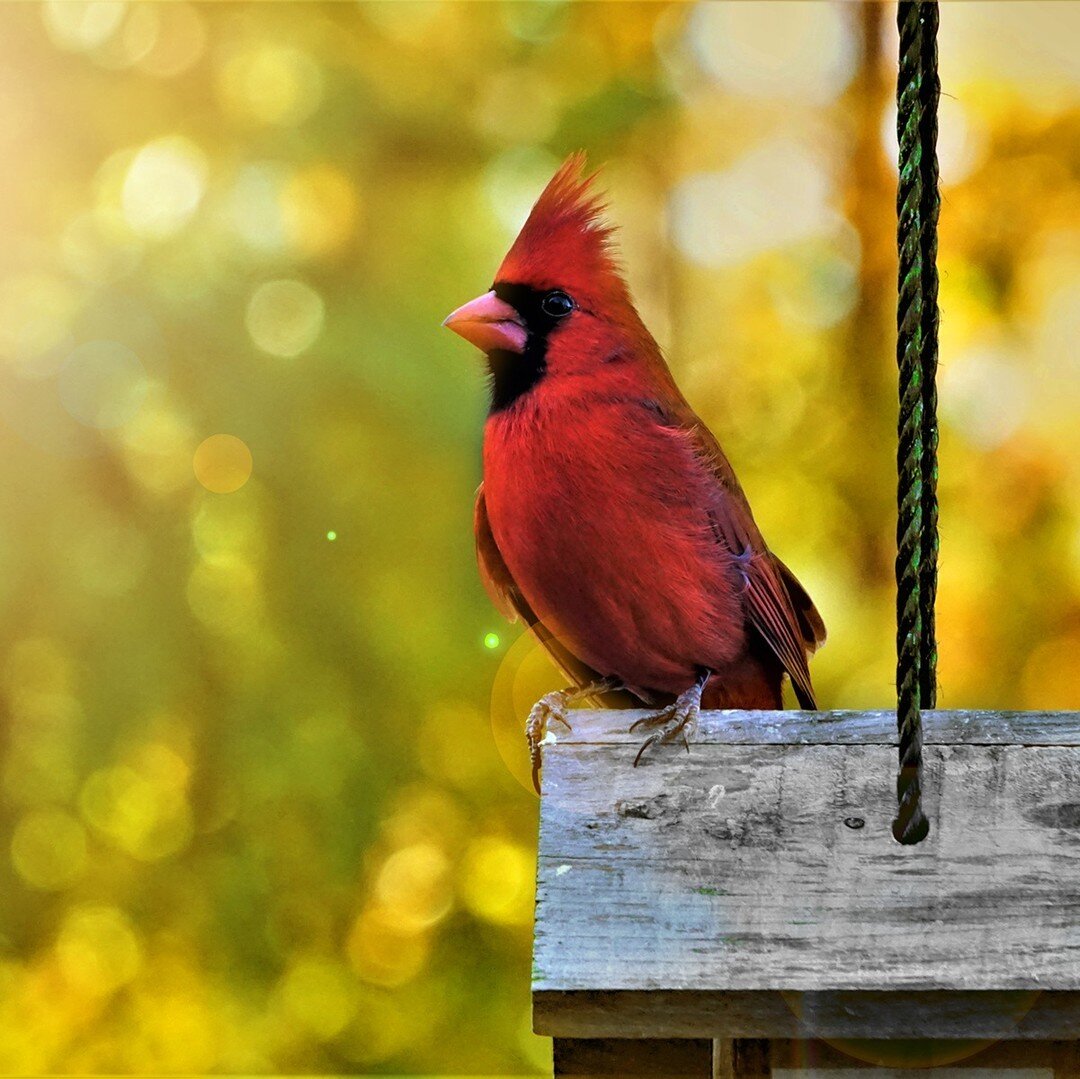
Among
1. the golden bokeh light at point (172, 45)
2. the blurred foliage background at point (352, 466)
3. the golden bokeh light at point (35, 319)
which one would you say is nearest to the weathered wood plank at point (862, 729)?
the blurred foliage background at point (352, 466)

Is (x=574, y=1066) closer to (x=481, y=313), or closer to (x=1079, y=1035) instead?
(x=1079, y=1035)

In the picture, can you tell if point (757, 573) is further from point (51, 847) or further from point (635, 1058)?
point (51, 847)

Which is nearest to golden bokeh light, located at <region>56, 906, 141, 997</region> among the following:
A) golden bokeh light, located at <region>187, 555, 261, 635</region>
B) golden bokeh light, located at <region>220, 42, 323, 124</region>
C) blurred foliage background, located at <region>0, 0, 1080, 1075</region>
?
blurred foliage background, located at <region>0, 0, 1080, 1075</region>

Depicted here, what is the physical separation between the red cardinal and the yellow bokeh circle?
8.14 feet

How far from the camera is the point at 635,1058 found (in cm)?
124

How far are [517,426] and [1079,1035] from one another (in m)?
0.98

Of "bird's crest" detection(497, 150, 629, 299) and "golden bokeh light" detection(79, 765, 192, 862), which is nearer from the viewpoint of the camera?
"bird's crest" detection(497, 150, 629, 299)

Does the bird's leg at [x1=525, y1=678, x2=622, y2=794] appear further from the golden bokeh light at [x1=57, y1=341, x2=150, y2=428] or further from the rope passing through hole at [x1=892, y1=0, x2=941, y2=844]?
the golden bokeh light at [x1=57, y1=341, x2=150, y2=428]

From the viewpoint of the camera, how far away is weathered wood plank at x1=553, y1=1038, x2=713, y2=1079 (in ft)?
4.02

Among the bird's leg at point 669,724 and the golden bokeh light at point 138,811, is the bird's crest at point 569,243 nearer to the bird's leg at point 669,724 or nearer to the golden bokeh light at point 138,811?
the bird's leg at point 669,724

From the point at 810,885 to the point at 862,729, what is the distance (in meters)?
0.14

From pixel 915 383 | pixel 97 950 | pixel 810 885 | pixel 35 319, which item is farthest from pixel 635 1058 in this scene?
pixel 35 319

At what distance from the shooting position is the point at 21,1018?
446 cm

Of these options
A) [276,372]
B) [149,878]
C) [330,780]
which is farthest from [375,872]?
[276,372]
